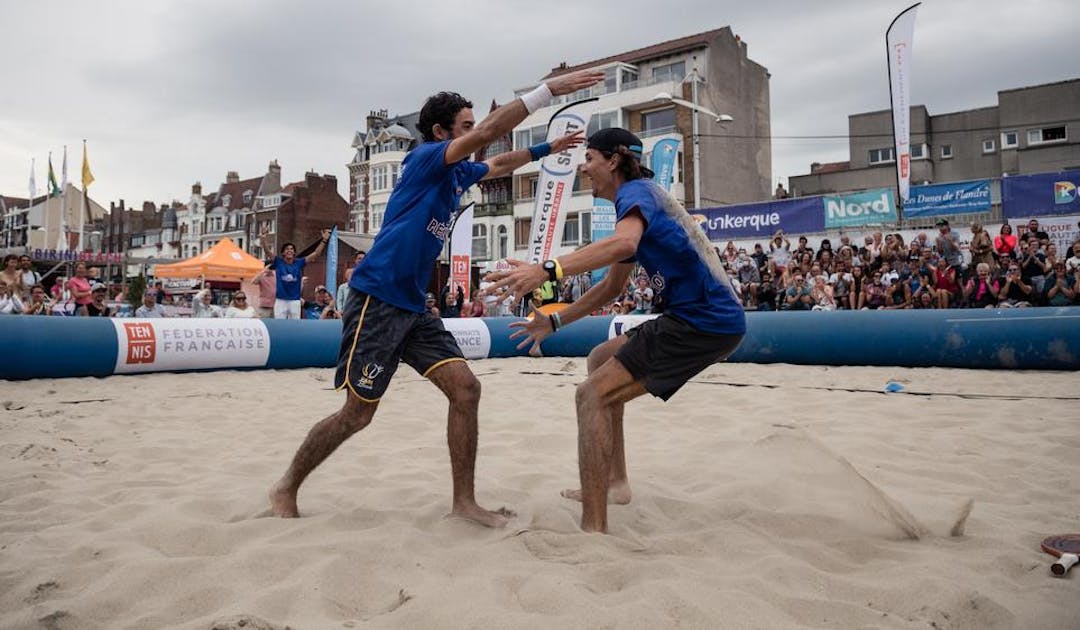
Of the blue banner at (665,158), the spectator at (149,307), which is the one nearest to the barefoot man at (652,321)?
the spectator at (149,307)

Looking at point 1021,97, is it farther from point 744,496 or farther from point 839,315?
point 744,496

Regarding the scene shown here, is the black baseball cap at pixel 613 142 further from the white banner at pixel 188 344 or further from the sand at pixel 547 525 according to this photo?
the white banner at pixel 188 344

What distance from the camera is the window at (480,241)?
41188 mm

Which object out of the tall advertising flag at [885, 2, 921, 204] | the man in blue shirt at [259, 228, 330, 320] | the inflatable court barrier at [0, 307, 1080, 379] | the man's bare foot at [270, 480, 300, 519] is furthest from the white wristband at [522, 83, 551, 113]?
the tall advertising flag at [885, 2, 921, 204]

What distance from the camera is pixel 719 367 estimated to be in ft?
31.4

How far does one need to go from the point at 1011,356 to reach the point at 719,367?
3408 mm

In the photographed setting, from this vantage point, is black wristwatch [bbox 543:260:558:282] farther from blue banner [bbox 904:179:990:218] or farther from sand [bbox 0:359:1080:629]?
blue banner [bbox 904:179:990:218]

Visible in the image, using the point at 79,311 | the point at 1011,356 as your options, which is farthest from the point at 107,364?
the point at 1011,356

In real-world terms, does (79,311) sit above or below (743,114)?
below

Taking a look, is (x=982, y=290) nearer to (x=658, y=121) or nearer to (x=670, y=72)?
(x=658, y=121)

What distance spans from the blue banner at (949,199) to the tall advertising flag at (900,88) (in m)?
0.99

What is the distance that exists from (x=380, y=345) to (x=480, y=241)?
38.9 metres

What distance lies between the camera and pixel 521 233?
130 ft

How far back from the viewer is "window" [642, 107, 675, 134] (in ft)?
113
